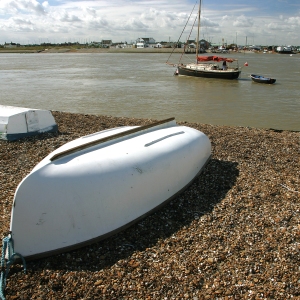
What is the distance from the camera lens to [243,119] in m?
14.0

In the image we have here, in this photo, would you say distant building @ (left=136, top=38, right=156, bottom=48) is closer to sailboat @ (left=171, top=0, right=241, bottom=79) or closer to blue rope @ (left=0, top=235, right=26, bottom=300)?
sailboat @ (left=171, top=0, right=241, bottom=79)

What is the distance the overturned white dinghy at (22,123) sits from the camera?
7.52 metres

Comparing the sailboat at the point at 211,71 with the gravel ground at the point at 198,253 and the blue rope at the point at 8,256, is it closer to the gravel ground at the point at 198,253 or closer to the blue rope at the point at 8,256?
the gravel ground at the point at 198,253

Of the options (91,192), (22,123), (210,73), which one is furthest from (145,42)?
(91,192)

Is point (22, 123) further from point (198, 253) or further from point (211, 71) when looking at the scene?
point (211, 71)

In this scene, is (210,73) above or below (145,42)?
below

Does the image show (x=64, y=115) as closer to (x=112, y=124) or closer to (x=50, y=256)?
(x=112, y=124)

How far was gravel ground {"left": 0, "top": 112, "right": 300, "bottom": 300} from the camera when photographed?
312cm

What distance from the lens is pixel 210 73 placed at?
32156mm

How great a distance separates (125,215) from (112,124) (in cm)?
609

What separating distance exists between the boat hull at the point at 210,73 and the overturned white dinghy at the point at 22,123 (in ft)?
84.6

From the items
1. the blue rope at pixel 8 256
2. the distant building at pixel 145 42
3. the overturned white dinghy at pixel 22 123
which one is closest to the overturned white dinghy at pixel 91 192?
the blue rope at pixel 8 256

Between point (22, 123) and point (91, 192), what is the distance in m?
4.92

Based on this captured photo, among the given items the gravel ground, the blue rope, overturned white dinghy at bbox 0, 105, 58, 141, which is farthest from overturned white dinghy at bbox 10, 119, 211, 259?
overturned white dinghy at bbox 0, 105, 58, 141
